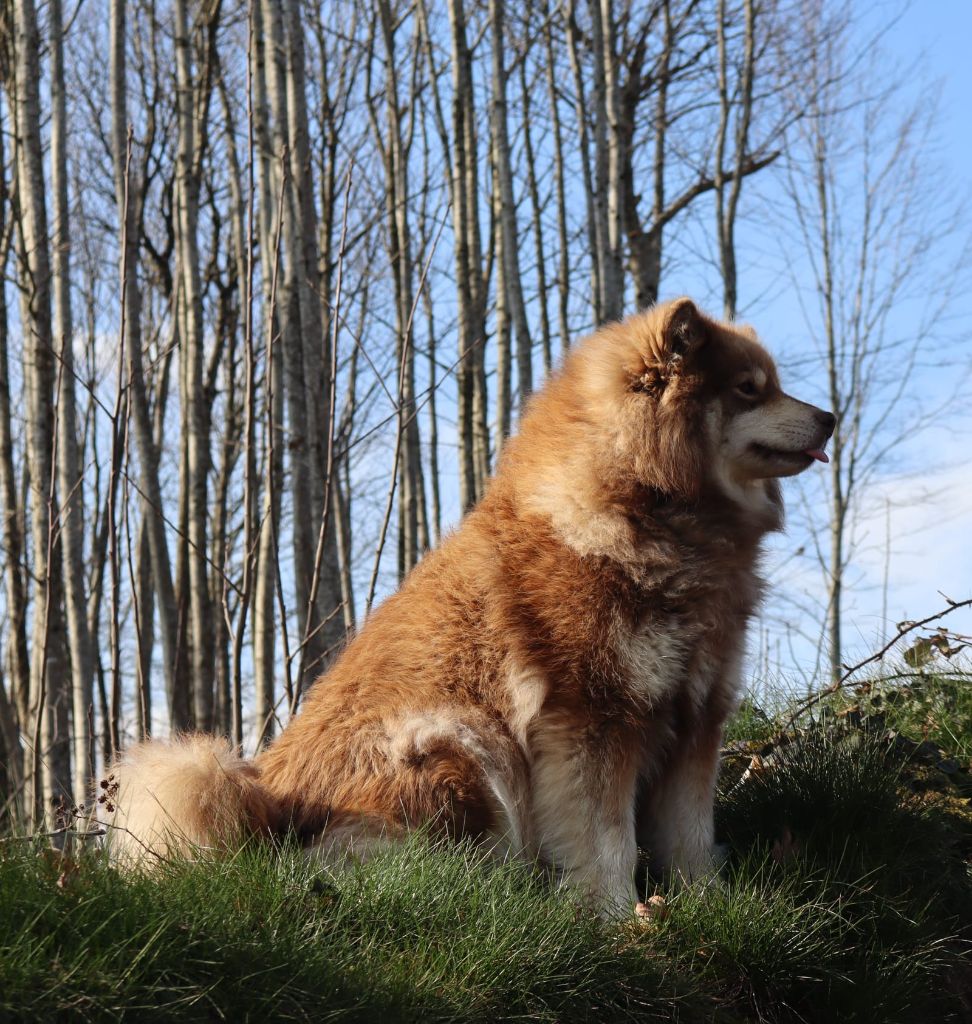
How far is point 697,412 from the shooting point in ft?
12.2

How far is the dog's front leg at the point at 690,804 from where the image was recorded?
11.8ft

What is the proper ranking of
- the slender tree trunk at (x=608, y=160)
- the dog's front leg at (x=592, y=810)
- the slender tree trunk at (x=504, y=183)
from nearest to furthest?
the dog's front leg at (x=592, y=810), the slender tree trunk at (x=608, y=160), the slender tree trunk at (x=504, y=183)

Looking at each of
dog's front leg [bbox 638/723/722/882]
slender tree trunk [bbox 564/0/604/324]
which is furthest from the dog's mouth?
slender tree trunk [bbox 564/0/604/324]

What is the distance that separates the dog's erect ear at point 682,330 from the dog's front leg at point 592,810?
4.22ft

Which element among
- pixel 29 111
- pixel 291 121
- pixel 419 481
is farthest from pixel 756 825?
pixel 419 481

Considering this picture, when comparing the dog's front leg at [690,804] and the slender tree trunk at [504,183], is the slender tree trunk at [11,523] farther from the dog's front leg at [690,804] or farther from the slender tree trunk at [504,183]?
the dog's front leg at [690,804]

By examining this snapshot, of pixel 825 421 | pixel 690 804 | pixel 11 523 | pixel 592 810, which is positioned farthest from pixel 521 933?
pixel 11 523

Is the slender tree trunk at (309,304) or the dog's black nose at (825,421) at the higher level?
the slender tree trunk at (309,304)

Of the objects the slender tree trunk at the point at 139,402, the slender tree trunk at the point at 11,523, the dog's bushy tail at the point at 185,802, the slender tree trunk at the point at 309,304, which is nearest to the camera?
the dog's bushy tail at the point at 185,802

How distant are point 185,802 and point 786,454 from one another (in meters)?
2.21

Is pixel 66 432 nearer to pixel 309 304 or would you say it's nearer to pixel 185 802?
pixel 309 304

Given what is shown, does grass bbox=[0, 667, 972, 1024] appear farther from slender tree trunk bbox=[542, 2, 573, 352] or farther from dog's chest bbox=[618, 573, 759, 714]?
slender tree trunk bbox=[542, 2, 573, 352]

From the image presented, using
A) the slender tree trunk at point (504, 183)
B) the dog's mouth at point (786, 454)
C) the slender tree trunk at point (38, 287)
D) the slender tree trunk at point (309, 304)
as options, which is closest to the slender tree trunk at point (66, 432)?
the slender tree trunk at point (38, 287)

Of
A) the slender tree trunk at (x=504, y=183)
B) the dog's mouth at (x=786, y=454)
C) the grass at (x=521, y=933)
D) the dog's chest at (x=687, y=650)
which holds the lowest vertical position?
the grass at (x=521, y=933)
